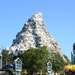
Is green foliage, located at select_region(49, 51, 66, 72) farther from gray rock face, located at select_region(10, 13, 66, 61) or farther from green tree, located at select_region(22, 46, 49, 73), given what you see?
gray rock face, located at select_region(10, 13, 66, 61)

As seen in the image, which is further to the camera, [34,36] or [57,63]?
[34,36]

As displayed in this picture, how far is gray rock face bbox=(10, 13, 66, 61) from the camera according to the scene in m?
140

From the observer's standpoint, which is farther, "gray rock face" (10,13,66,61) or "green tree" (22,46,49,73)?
"gray rock face" (10,13,66,61)

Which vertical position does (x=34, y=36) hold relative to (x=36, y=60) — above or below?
above

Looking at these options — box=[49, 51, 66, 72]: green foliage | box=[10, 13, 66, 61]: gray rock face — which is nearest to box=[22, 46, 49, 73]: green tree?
box=[49, 51, 66, 72]: green foliage

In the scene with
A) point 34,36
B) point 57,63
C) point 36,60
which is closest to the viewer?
point 36,60

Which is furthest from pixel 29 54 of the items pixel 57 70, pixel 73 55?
pixel 73 55

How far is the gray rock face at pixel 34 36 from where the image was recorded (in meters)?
140

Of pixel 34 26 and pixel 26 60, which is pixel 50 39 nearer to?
pixel 34 26

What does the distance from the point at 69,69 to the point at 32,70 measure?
135 feet

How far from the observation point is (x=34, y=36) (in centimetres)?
14562

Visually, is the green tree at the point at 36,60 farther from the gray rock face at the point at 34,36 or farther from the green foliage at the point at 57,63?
the gray rock face at the point at 34,36

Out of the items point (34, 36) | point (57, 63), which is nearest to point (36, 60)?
point (57, 63)

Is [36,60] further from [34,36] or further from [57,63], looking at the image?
[34,36]
